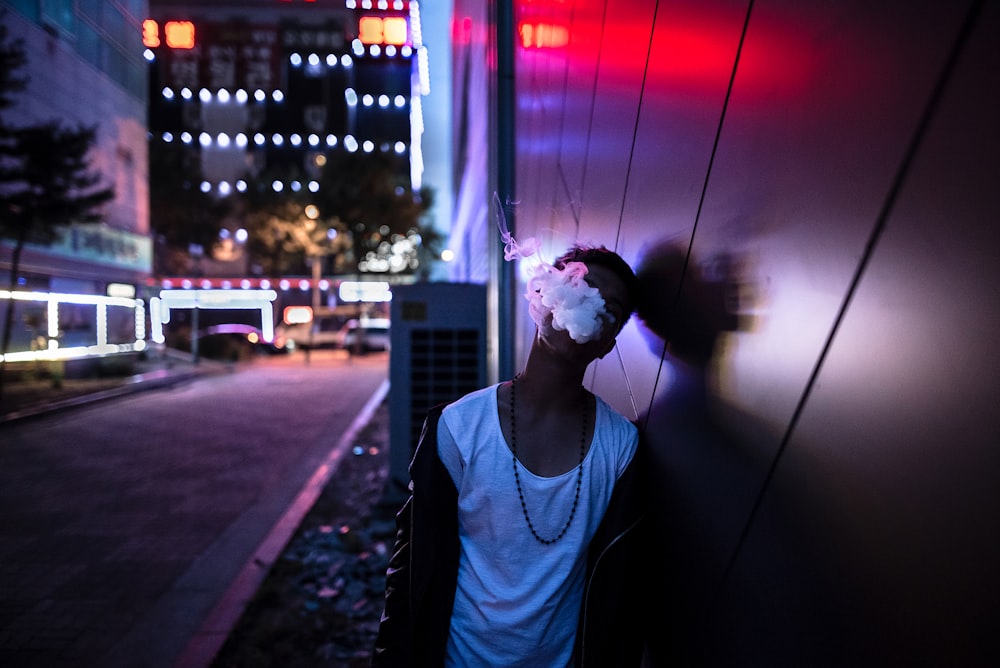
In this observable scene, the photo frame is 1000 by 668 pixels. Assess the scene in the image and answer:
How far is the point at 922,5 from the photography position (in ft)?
2.78

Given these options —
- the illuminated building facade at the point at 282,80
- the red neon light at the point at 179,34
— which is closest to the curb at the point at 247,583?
the illuminated building facade at the point at 282,80

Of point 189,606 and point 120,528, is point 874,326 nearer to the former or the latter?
point 189,606

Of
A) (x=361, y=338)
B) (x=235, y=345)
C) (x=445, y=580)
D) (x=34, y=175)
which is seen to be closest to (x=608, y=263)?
(x=445, y=580)

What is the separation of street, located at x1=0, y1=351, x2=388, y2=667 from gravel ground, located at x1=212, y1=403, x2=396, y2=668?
33cm

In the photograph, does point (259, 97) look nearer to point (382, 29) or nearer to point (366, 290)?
point (382, 29)

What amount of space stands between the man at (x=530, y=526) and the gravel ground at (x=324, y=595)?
2303mm

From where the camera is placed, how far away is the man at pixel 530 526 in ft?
5.57

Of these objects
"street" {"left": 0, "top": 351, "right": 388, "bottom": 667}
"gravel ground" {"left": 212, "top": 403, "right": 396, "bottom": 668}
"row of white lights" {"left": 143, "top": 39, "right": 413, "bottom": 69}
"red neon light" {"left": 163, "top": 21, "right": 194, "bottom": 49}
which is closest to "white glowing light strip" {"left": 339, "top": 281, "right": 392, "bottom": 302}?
"row of white lights" {"left": 143, "top": 39, "right": 413, "bottom": 69}

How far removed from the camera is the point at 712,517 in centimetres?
151

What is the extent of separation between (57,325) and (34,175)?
585cm

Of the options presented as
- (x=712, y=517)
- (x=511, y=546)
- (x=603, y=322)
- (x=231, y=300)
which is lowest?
(x=231, y=300)

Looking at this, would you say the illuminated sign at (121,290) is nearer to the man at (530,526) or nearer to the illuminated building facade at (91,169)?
the illuminated building facade at (91,169)

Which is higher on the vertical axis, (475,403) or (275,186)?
(275,186)

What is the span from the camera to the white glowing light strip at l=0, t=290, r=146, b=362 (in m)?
15.3
